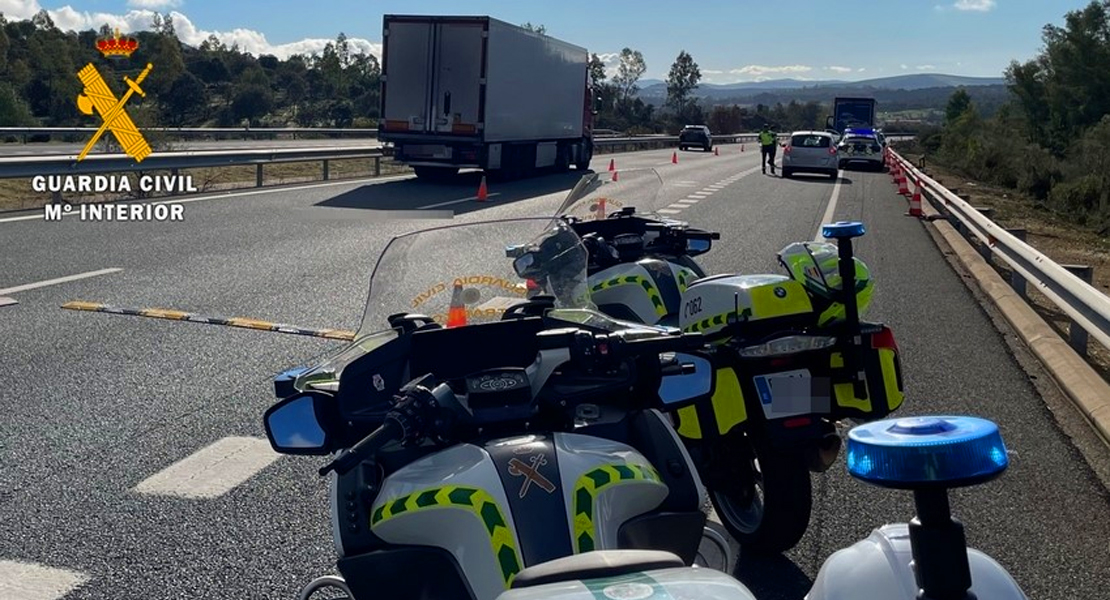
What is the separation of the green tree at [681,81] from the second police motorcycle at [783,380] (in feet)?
496

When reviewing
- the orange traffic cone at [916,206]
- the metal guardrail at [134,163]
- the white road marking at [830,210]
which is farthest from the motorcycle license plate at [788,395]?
the orange traffic cone at [916,206]

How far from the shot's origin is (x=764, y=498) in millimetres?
4633

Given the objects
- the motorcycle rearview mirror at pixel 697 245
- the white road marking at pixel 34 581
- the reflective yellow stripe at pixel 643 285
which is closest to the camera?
the white road marking at pixel 34 581

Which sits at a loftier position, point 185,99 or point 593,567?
point 185,99

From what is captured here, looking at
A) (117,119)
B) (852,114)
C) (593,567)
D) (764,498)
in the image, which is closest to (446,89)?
(117,119)

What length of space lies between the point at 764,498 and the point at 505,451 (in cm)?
222

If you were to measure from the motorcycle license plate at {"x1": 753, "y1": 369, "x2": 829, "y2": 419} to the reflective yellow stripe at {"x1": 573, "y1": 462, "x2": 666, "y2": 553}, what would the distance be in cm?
183

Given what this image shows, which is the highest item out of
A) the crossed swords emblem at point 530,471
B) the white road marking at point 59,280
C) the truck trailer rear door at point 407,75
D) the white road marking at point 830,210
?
the truck trailer rear door at point 407,75

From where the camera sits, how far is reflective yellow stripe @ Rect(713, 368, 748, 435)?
4.50 m

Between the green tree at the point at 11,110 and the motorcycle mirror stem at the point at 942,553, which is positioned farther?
the green tree at the point at 11,110

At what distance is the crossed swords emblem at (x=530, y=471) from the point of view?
254cm

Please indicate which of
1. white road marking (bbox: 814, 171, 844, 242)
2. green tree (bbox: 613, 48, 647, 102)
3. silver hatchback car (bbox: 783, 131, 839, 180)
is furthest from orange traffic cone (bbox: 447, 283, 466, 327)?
green tree (bbox: 613, 48, 647, 102)

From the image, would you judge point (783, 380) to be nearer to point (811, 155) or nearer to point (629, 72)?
point (811, 155)

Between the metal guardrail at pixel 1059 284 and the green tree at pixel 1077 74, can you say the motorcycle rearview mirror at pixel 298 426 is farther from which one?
the green tree at pixel 1077 74
